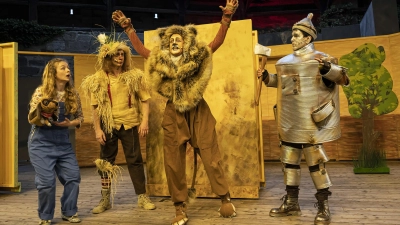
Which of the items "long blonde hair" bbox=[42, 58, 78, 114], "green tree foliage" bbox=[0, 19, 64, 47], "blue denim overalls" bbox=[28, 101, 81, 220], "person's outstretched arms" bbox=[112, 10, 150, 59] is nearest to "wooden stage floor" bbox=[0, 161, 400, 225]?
"blue denim overalls" bbox=[28, 101, 81, 220]

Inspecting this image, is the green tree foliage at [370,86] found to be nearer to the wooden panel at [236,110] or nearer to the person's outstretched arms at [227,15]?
the wooden panel at [236,110]

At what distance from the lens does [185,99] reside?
2.75m

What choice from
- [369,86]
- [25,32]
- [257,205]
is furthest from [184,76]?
[25,32]

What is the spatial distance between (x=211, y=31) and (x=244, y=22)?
33 cm

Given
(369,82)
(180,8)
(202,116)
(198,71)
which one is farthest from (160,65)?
(180,8)

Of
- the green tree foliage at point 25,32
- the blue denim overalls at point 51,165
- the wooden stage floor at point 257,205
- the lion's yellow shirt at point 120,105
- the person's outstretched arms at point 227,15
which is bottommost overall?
the wooden stage floor at point 257,205

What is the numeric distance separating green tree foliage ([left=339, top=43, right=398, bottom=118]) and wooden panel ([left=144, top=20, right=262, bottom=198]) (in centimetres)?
247

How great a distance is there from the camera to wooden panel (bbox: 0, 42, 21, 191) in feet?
13.8

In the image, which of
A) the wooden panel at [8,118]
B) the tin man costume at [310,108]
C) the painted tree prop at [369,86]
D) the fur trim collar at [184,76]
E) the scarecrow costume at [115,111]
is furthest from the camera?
the painted tree prop at [369,86]

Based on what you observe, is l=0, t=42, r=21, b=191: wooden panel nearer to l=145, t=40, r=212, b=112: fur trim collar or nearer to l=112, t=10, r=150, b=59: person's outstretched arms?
l=112, t=10, r=150, b=59: person's outstretched arms

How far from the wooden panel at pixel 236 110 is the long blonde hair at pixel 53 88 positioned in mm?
995

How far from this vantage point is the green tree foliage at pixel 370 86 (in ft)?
17.1

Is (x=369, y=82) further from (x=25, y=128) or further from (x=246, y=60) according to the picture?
(x=25, y=128)

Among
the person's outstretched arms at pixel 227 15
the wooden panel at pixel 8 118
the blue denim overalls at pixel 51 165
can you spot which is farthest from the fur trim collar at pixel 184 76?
the wooden panel at pixel 8 118
